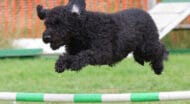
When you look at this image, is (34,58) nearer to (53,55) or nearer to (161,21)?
(53,55)

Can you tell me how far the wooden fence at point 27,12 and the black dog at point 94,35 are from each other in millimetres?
6873

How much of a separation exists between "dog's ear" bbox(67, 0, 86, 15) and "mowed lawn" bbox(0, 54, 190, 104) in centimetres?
263

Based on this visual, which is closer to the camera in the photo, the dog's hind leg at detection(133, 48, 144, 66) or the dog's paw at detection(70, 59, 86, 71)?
the dog's paw at detection(70, 59, 86, 71)

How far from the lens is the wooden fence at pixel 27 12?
1375cm

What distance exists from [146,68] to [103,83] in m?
1.48

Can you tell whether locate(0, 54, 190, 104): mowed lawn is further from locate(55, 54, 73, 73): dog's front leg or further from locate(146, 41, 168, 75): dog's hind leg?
locate(55, 54, 73, 73): dog's front leg

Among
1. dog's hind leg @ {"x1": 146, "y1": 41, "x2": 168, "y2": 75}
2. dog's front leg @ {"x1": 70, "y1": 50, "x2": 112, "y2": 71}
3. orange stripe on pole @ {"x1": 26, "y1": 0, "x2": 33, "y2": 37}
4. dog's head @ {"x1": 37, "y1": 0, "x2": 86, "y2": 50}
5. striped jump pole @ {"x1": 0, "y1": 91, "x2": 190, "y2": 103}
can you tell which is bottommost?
orange stripe on pole @ {"x1": 26, "y1": 0, "x2": 33, "y2": 37}

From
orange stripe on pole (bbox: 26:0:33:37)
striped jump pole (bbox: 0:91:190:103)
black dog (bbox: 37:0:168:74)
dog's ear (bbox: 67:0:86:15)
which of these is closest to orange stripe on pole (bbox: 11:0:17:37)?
orange stripe on pole (bbox: 26:0:33:37)

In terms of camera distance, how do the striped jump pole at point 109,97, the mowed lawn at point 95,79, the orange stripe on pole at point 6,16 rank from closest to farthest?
the striped jump pole at point 109,97, the mowed lawn at point 95,79, the orange stripe on pole at point 6,16


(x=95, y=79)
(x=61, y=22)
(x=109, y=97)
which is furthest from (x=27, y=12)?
(x=109, y=97)

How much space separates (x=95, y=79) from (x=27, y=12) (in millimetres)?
5037

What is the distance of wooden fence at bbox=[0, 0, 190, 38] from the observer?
45.1 feet

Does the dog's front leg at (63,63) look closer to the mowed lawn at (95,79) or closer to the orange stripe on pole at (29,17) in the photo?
the mowed lawn at (95,79)

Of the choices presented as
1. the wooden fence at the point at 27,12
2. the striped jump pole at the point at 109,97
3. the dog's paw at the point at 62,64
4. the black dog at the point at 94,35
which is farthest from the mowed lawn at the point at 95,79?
the striped jump pole at the point at 109,97
